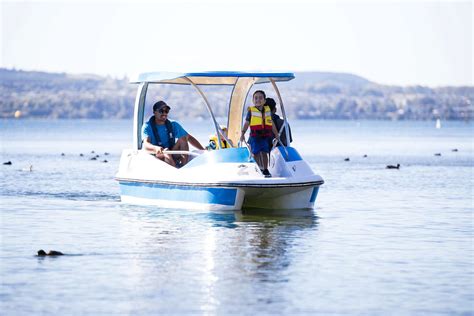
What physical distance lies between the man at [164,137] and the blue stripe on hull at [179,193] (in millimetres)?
583

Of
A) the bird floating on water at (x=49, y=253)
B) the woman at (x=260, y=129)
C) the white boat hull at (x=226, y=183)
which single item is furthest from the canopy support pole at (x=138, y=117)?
the bird floating on water at (x=49, y=253)

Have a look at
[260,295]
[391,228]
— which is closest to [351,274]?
[260,295]

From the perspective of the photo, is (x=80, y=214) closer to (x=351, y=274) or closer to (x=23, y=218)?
(x=23, y=218)

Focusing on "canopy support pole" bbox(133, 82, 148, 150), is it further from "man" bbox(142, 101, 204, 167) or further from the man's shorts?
the man's shorts

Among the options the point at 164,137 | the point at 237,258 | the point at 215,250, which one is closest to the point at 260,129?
the point at 164,137

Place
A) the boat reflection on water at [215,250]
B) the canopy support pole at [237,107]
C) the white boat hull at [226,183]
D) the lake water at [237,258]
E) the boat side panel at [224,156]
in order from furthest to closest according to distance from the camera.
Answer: the canopy support pole at [237,107] → the boat side panel at [224,156] → the white boat hull at [226,183] → the boat reflection on water at [215,250] → the lake water at [237,258]

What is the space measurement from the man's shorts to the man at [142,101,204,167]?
167cm

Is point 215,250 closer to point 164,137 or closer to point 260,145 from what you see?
point 260,145

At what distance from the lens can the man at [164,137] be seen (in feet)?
80.0

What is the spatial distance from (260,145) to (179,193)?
73.7 inches

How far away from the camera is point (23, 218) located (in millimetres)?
23516

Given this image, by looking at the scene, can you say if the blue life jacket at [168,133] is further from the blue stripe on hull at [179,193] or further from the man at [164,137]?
the blue stripe on hull at [179,193]

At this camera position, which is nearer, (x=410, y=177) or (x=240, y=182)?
(x=240, y=182)

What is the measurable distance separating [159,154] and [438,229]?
5801 millimetres
